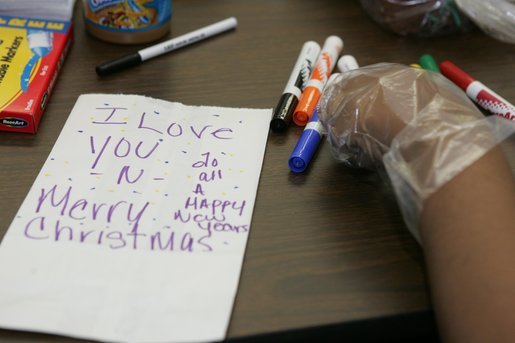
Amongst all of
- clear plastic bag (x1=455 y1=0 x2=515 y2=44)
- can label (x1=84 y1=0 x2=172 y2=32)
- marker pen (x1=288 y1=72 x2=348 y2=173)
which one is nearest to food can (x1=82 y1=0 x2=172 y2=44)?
can label (x1=84 y1=0 x2=172 y2=32)

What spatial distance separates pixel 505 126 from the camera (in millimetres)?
554

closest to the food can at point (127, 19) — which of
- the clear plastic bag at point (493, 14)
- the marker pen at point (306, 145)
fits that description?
the marker pen at point (306, 145)

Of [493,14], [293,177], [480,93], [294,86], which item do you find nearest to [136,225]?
[293,177]

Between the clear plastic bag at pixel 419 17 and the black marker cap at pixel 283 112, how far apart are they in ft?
0.73

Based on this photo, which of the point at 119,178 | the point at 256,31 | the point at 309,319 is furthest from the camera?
the point at 256,31

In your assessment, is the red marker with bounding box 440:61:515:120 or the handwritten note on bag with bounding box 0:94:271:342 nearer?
the handwritten note on bag with bounding box 0:94:271:342

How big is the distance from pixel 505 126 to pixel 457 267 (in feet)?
0.45

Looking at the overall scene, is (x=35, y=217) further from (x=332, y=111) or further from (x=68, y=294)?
(x=332, y=111)

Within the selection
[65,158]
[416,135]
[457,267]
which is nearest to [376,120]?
[416,135]

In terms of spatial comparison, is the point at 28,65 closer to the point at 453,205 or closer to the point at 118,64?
the point at 118,64

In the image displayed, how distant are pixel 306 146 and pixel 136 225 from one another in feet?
0.60

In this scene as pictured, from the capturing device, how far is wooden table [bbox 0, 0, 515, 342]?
0.50 meters

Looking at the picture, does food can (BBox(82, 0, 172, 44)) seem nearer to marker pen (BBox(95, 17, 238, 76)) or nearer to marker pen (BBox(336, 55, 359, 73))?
marker pen (BBox(95, 17, 238, 76))

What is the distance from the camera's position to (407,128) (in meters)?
0.57
